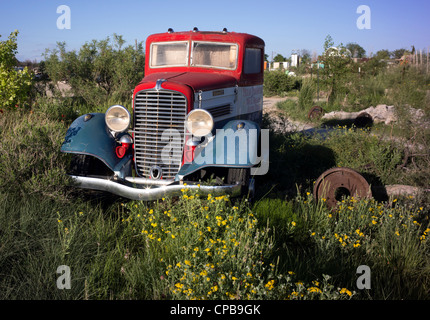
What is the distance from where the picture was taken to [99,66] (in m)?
12.0

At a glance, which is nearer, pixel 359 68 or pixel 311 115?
pixel 311 115

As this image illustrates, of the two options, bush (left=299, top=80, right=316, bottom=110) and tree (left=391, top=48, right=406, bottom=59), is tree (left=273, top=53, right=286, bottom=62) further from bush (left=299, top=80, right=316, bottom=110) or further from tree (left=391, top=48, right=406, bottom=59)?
bush (left=299, top=80, right=316, bottom=110)

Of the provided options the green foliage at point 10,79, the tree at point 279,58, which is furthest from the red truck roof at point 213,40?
the tree at point 279,58

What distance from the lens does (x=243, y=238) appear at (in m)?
3.28

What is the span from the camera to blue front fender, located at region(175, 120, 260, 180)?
4219mm

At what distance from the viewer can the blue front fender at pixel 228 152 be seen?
13.8 feet

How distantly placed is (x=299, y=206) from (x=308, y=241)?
58 centimetres

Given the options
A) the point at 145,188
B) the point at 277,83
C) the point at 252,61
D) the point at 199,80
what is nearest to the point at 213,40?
the point at 252,61

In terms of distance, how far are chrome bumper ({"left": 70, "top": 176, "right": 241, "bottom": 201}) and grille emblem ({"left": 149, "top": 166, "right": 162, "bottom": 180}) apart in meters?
0.26

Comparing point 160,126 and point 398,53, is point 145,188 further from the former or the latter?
point 398,53

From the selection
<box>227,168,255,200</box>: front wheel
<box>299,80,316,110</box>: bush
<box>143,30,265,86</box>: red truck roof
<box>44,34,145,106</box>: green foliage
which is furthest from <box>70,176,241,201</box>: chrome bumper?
<box>299,80,316,110</box>: bush
